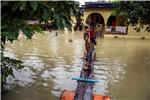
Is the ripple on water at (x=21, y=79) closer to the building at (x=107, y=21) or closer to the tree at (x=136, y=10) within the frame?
the tree at (x=136, y=10)

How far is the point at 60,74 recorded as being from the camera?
39.1 feet

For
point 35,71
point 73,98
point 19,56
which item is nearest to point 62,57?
point 19,56

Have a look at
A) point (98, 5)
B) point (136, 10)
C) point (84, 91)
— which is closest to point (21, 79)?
point (84, 91)

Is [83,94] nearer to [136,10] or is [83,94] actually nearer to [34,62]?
[136,10]

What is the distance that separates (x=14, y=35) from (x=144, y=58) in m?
12.1

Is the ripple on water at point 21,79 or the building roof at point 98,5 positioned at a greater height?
the building roof at point 98,5

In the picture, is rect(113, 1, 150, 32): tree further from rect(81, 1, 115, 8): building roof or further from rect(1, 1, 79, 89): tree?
rect(81, 1, 115, 8): building roof

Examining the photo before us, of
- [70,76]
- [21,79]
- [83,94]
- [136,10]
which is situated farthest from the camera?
[136,10]

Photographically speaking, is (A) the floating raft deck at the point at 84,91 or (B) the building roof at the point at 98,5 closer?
(A) the floating raft deck at the point at 84,91

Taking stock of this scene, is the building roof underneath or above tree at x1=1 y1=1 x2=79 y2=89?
above

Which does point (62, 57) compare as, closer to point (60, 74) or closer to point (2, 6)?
point (60, 74)

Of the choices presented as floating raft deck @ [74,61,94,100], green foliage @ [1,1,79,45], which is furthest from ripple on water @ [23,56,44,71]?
green foliage @ [1,1,79,45]

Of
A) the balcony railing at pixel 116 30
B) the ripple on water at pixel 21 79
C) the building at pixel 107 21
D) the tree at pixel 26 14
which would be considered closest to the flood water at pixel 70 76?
the ripple on water at pixel 21 79

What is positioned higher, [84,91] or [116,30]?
[116,30]
